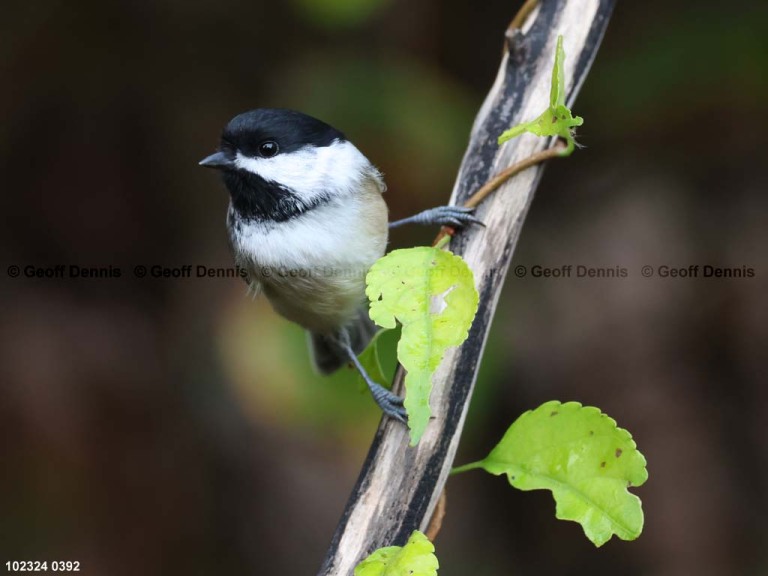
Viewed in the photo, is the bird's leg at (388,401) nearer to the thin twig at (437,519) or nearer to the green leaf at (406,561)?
the thin twig at (437,519)

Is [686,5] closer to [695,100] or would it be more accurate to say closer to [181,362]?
[695,100]

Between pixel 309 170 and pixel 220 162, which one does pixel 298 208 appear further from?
pixel 220 162

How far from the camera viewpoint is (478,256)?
1729 mm

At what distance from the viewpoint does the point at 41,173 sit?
129 inches

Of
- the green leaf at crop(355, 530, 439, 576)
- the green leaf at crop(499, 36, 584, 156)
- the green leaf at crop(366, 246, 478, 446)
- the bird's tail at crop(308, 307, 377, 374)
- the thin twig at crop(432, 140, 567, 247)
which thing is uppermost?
the bird's tail at crop(308, 307, 377, 374)

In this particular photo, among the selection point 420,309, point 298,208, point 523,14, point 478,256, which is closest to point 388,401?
point 478,256

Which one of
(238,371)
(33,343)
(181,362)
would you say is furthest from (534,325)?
(33,343)

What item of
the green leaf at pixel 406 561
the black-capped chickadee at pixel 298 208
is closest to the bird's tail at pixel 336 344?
the black-capped chickadee at pixel 298 208

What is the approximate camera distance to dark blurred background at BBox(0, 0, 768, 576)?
2.91 m

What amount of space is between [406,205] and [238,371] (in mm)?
825

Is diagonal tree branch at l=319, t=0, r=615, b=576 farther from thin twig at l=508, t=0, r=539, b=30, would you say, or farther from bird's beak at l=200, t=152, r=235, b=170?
bird's beak at l=200, t=152, r=235, b=170

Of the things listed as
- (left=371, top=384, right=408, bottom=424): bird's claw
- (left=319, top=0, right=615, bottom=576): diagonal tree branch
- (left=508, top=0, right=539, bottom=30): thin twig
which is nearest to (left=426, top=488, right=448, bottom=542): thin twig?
(left=319, top=0, right=615, bottom=576): diagonal tree branch

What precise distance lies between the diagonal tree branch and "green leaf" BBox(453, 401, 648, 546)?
0.15m

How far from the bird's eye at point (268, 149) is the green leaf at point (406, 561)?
1.02 m
